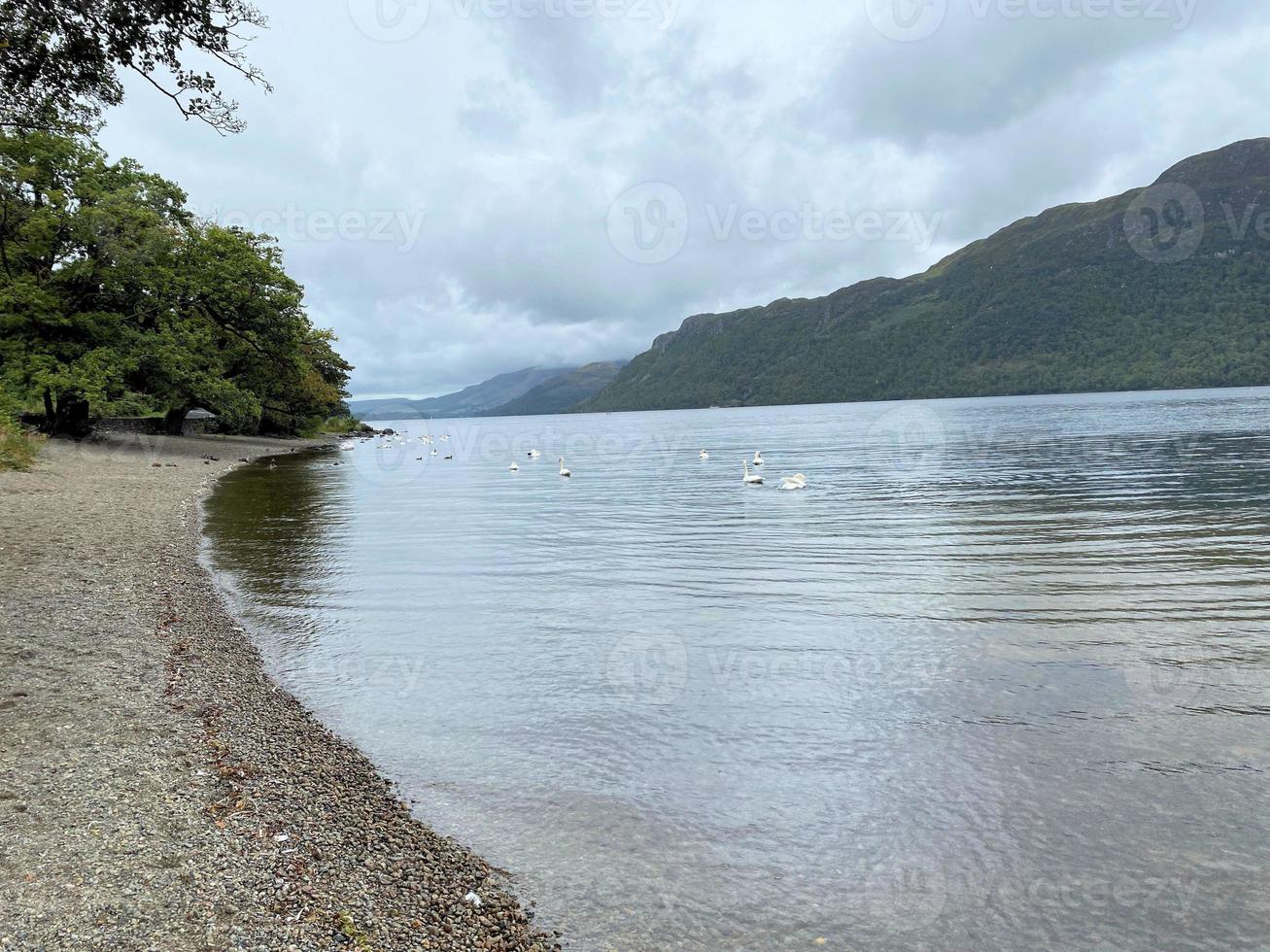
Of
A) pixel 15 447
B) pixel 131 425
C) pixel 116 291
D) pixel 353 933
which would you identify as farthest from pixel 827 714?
pixel 131 425

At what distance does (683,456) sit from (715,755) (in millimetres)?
52944

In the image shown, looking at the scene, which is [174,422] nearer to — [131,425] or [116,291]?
[131,425]

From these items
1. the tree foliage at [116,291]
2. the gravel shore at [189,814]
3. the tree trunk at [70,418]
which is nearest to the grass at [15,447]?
the tree foliage at [116,291]

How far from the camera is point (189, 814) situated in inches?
246

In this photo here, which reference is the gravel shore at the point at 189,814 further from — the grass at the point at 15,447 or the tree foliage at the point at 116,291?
the tree foliage at the point at 116,291

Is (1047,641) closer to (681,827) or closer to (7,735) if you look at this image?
(681,827)

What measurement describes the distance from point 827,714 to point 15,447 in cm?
3260

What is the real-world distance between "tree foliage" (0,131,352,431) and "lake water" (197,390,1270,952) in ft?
93.7

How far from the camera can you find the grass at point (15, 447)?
88.3 feet

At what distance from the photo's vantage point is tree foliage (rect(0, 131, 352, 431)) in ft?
129

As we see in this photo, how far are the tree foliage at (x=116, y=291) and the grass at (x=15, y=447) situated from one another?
19.7ft

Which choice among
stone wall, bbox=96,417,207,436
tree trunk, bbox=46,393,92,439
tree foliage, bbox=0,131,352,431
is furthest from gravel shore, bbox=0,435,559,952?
stone wall, bbox=96,417,207,436

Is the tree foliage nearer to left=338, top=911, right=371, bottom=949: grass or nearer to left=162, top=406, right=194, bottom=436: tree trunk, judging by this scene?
left=162, top=406, right=194, bottom=436: tree trunk

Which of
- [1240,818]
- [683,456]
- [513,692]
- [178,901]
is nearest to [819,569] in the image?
[513,692]
